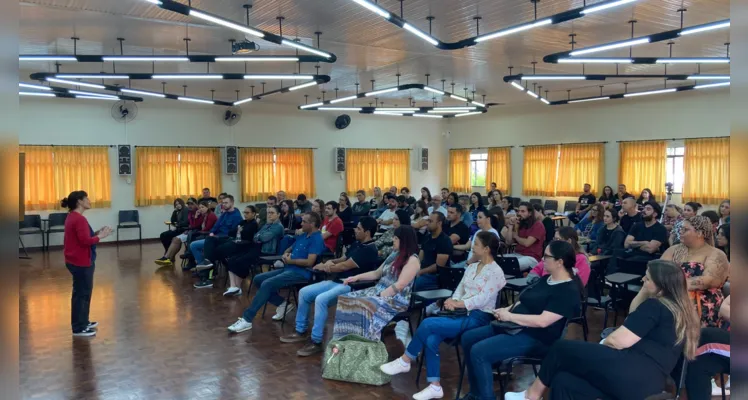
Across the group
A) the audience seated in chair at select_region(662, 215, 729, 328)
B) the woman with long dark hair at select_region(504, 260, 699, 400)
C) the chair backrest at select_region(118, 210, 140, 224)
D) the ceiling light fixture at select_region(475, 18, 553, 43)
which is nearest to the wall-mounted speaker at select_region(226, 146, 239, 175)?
the chair backrest at select_region(118, 210, 140, 224)

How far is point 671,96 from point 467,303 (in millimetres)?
10683

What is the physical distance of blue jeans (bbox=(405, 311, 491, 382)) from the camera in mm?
3951

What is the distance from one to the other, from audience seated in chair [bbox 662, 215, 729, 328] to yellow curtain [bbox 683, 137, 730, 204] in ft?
28.9

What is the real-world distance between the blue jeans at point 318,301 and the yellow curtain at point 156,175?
9086 mm

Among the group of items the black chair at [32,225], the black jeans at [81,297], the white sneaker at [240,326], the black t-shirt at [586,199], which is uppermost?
the black t-shirt at [586,199]

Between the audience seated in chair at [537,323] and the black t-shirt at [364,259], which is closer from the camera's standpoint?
the audience seated in chair at [537,323]

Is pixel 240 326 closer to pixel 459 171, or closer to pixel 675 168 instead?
pixel 675 168

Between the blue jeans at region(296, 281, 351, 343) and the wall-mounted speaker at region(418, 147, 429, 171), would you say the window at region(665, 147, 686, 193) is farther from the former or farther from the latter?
→ the blue jeans at region(296, 281, 351, 343)

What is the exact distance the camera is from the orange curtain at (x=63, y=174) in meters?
11.8

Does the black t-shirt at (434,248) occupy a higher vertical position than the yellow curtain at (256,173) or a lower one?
lower

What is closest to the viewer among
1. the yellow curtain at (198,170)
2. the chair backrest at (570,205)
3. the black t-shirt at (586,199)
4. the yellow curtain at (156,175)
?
the black t-shirt at (586,199)

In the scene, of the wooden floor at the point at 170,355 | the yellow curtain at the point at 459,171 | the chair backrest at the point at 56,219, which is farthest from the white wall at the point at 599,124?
the chair backrest at the point at 56,219

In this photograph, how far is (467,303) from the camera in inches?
160

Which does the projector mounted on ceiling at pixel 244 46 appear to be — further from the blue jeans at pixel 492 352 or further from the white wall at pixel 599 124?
the white wall at pixel 599 124
